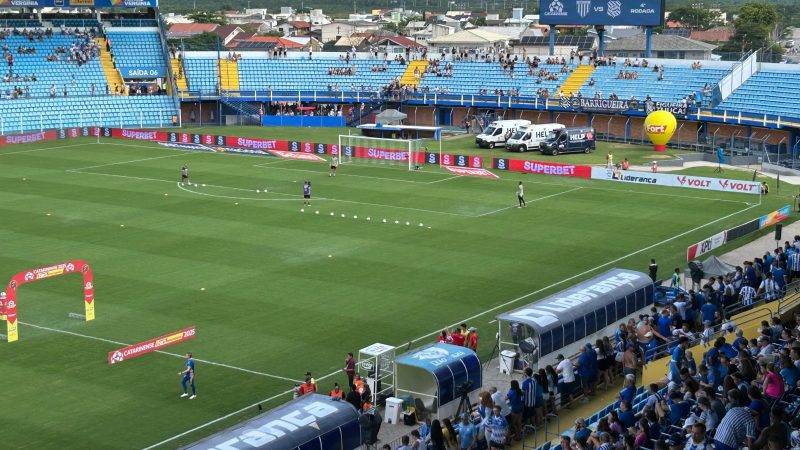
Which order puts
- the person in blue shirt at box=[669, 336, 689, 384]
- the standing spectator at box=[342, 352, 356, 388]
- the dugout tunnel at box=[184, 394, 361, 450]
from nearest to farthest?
the dugout tunnel at box=[184, 394, 361, 450] → the person in blue shirt at box=[669, 336, 689, 384] → the standing spectator at box=[342, 352, 356, 388]

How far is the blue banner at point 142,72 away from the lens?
317ft

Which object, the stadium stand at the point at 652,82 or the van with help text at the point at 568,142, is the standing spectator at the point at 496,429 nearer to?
the van with help text at the point at 568,142

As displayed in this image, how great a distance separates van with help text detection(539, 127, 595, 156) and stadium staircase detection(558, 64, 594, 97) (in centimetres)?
1333

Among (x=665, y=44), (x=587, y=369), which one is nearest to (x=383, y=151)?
(x=587, y=369)

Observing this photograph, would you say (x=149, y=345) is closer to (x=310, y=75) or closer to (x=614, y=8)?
(x=614, y=8)

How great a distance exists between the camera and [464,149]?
81688 mm

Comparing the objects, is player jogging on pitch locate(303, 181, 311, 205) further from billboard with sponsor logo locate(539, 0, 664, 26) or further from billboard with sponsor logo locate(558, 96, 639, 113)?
billboard with sponsor logo locate(539, 0, 664, 26)

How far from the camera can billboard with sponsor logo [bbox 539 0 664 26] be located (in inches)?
3465

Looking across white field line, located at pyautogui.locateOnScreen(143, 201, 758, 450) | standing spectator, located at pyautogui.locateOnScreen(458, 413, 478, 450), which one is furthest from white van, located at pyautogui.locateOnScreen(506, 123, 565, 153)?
standing spectator, located at pyautogui.locateOnScreen(458, 413, 478, 450)

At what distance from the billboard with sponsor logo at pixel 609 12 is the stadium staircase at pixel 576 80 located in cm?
448

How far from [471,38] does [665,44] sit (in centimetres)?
3735

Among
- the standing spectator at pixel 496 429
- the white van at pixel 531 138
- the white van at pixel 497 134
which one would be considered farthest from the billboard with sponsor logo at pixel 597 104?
the standing spectator at pixel 496 429

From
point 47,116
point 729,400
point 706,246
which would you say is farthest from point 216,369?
point 47,116

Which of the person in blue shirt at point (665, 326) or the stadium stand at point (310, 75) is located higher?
the stadium stand at point (310, 75)
